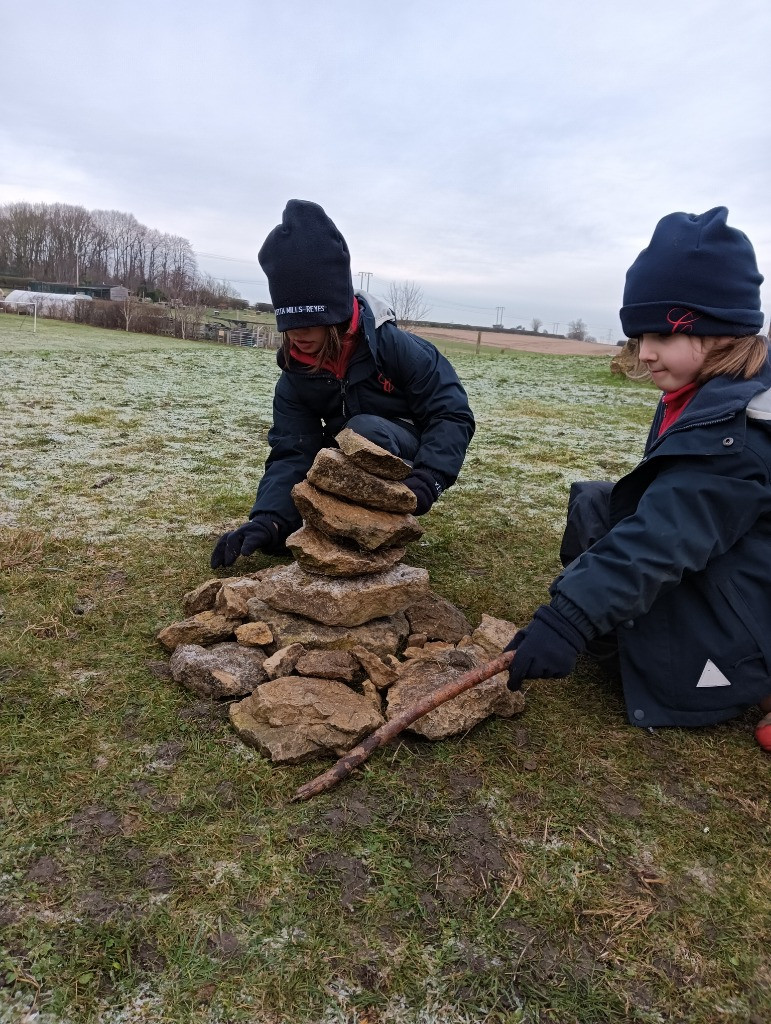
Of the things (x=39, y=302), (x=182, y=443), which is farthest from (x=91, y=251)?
(x=182, y=443)

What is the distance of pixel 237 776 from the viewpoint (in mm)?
2299

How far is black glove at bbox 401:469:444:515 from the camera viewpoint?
135 inches

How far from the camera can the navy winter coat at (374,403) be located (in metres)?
3.67

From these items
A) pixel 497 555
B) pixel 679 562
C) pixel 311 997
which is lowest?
pixel 311 997

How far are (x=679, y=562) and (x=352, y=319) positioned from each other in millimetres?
2017

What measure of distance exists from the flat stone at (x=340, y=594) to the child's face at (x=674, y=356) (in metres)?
1.36

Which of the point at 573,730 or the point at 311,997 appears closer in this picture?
the point at 311,997

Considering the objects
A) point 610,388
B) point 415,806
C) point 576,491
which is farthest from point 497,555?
point 610,388

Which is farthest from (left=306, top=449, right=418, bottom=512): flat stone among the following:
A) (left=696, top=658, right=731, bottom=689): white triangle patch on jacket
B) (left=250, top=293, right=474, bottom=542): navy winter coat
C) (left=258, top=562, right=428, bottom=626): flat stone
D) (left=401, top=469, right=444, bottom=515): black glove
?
(left=696, top=658, right=731, bottom=689): white triangle patch on jacket

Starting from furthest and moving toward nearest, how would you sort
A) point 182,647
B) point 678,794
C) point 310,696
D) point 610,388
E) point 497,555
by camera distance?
point 610,388 < point 497,555 < point 182,647 < point 310,696 < point 678,794

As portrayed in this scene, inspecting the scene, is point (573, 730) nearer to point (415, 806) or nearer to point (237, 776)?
point (415, 806)

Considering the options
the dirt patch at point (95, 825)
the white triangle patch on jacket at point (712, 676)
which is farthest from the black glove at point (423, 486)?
the dirt patch at point (95, 825)

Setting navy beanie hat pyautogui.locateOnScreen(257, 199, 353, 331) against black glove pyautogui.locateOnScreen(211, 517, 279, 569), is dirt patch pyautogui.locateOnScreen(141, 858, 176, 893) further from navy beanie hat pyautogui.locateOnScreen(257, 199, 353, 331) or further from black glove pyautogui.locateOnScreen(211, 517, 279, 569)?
navy beanie hat pyautogui.locateOnScreen(257, 199, 353, 331)

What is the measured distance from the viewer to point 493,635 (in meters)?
3.07
